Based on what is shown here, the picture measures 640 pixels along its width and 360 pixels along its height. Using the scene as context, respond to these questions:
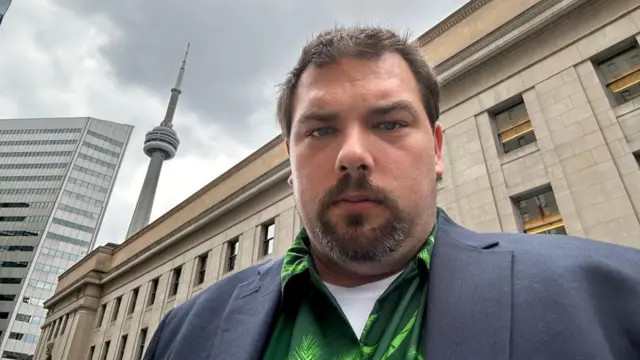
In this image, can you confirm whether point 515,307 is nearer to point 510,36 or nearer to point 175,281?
point 510,36

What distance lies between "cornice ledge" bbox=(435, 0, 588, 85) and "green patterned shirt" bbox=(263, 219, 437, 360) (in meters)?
9.45

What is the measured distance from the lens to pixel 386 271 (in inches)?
64.7

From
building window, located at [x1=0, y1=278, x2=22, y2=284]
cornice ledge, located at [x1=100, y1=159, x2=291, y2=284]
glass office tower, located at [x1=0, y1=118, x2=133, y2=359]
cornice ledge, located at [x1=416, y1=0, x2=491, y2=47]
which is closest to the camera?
cornice ledge, located at [x1=416, y1=0, x2=491, y2=47]

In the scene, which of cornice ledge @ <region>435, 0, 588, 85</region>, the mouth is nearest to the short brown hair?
the mouth

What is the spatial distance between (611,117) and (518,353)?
10039 mm

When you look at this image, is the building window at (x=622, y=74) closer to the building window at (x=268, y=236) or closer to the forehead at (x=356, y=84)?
the forehead at (x=356, y=84)

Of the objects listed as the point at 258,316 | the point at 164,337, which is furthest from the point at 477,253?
the point at 164,337

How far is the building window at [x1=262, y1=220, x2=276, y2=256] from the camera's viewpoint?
1674cm

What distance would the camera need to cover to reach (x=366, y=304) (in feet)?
5.19

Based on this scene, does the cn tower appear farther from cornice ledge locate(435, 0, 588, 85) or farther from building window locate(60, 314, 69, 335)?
cornice ledge locate(435, 0, 588, 85)

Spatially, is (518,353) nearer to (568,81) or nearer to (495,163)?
(495,163)

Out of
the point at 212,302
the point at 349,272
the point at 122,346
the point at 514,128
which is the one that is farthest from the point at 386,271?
the point at 122,346

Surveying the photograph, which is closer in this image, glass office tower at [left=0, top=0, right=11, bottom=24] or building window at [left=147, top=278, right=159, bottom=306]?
glass office tower at [left=0, top=0, right=11, bottom=24]

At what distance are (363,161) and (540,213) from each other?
30.5 feet
